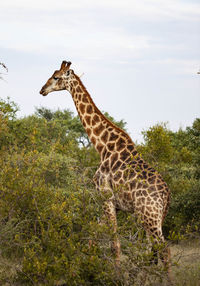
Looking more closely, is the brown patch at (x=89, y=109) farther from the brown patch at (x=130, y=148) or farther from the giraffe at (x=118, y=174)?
the brown patch at (x=130, y=148)

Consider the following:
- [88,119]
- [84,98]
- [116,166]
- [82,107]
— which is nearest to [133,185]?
[116,166]

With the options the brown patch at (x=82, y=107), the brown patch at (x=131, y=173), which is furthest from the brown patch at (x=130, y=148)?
the brown patch at (x=82, y=107)

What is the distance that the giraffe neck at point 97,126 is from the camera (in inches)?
331

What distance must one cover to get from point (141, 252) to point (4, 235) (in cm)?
264

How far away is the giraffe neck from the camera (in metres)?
8.40

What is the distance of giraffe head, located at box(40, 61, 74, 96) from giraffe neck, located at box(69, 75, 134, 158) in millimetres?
127

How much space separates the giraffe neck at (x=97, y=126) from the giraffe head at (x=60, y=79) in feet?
0.42

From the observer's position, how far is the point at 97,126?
870 centimetres

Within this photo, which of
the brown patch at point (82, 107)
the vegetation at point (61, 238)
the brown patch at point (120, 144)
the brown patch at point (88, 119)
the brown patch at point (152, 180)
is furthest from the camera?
the brown patch at point (82, 107)

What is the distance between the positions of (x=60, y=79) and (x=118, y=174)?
242 cm

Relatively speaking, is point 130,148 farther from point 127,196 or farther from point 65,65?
point 65,65

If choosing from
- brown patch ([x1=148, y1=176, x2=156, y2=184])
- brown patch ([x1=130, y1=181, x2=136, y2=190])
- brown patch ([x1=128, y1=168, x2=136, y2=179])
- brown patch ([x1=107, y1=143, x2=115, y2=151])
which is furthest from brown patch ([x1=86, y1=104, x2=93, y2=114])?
brown patch ([x1=148, y1=176, x2=156, y2=184])

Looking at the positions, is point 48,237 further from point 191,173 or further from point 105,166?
point 191,173

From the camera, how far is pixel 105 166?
26.9 feet
